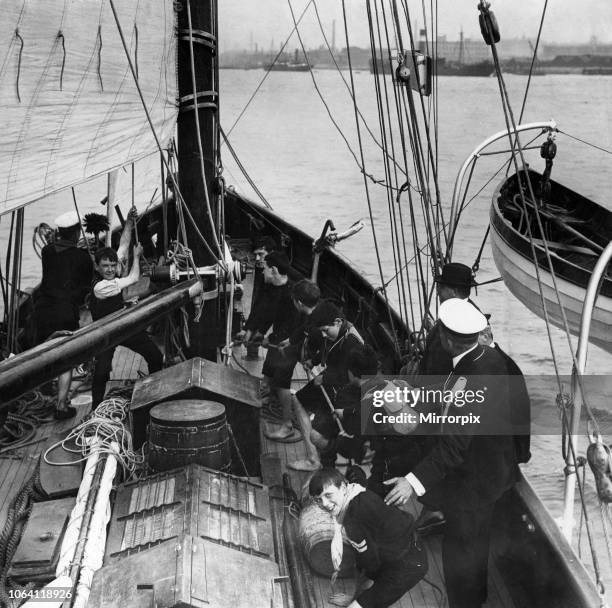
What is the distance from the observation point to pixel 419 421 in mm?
3438

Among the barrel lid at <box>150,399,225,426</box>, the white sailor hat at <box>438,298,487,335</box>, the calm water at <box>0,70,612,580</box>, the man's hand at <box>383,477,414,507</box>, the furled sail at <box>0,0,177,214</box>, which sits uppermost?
the furled sail at <box>0,0,177,214</box>

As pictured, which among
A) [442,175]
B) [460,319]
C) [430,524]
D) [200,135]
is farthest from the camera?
[442,175]

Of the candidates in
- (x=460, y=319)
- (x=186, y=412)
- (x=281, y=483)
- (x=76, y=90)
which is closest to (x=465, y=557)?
(x=460, y=319)

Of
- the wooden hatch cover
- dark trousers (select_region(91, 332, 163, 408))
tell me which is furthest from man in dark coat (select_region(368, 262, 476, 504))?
dark trousers (select_region(91, 332, 163, 408))

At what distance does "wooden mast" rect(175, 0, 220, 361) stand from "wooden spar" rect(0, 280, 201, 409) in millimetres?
1648

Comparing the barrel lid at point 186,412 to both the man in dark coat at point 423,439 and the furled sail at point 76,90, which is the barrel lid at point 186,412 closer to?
the man in dark coat at point 423,439

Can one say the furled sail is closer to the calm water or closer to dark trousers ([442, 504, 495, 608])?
dark trousers ([442, 504, 495, 608])

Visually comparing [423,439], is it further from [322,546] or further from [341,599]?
[341,599]

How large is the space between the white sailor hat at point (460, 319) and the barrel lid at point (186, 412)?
122 centimetres

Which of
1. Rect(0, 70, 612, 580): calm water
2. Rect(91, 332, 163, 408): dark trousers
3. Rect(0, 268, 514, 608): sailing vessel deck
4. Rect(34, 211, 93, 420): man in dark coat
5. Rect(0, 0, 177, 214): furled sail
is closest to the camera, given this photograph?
Rect(0, 0, 177, 214): furled sail

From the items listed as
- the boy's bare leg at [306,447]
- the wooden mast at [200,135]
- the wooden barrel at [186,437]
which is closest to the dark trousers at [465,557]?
the wooden barrel at [186,437]

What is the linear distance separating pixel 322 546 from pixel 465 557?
23.3 inches

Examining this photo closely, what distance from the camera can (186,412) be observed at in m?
3.69

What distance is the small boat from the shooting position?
721 cm
